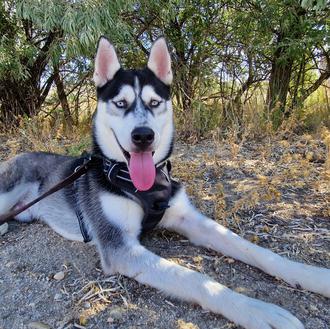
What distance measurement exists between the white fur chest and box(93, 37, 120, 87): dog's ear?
770 millimetres

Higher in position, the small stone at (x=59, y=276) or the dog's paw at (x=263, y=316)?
the dog's paw at (x=263, y=316)

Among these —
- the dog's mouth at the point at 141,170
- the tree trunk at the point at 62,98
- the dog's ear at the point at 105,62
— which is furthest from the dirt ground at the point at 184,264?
the tree trunk at the point at 62,98

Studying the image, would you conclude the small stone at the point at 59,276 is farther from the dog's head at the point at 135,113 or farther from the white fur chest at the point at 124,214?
the dog's head at the point at 135,113

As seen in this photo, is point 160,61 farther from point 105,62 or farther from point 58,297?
point 58,297

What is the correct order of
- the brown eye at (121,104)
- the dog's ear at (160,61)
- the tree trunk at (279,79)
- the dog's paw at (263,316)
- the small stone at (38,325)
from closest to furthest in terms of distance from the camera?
the dog's paw at (263,316), the small stone at (38,325), the brown eye at (121,104), the dog's ear at (160,61), the tree trunk at (279,79)

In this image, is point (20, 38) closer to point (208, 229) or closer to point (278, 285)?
point (208, 229)

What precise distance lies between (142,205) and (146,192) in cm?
8

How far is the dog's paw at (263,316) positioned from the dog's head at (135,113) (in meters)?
0.86

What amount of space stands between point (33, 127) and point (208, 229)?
349 centimetres

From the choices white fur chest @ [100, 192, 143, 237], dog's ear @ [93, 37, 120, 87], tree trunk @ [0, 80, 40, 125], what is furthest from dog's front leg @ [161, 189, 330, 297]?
tree trunk @ [0, 80, 40, 125]

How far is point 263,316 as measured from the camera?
166cm

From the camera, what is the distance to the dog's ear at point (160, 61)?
2494 millimetres

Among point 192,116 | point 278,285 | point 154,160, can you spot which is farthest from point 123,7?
point 278,285

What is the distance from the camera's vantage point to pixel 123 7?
15.7 feet
